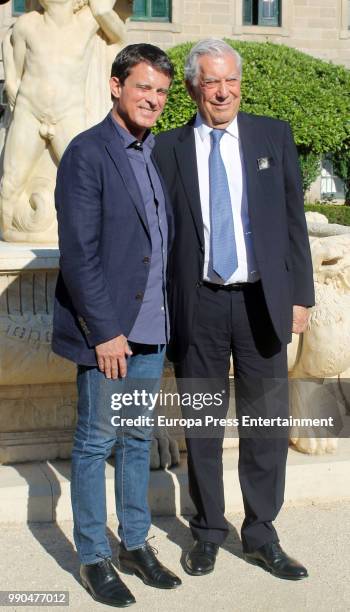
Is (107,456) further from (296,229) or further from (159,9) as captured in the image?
(159,9)

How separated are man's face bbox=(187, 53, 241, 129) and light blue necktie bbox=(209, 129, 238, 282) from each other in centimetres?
15

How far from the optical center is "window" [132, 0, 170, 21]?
22.9 meters

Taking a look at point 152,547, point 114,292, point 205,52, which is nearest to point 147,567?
point 152,547

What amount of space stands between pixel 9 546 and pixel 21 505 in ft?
0.81

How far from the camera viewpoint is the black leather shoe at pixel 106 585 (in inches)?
124

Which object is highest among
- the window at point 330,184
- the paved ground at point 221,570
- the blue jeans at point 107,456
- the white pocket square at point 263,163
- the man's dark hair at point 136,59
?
the man's dark hair at point 136,59

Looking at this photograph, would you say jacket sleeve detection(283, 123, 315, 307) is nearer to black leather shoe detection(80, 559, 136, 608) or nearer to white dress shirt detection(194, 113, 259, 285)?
white dress shirt detection(194, 113, 259, 285)

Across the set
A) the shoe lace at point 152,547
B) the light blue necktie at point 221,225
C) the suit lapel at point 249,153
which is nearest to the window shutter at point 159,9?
the suit lapel at point 249,153

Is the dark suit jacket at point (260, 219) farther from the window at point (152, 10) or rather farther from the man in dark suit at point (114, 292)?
the window at point (152, 10)

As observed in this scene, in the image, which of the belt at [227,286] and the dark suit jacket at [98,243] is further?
the belt at [227,286]

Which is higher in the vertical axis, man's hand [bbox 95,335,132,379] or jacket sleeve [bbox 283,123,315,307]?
jacket sleeve [bbox 283,123,315,307]

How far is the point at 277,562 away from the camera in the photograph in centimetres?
338

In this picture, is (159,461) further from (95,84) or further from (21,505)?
(95,84)

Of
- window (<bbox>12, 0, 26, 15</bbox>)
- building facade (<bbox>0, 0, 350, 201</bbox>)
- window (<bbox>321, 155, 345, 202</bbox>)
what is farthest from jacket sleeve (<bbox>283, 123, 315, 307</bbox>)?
window (<bbox>321, 155, 345, 202</bbox>)
